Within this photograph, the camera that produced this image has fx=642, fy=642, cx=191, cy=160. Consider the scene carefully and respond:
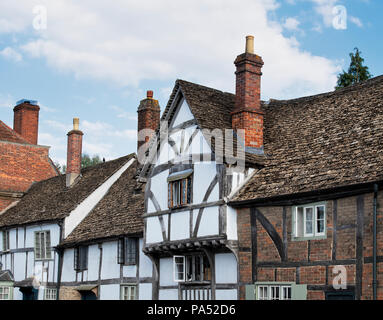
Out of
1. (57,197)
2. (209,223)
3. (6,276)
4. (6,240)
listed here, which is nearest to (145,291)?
(209,223)

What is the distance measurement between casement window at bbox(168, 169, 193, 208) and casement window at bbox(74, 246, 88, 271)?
773 cm

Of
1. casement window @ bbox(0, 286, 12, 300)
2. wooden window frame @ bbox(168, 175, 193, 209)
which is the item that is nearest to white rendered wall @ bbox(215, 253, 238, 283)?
wooden window frame @ bbox(168, 175, 193, 209)

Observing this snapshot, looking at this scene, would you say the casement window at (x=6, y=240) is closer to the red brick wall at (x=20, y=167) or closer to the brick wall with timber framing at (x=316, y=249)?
the red brick wall at (x=20, y=167)

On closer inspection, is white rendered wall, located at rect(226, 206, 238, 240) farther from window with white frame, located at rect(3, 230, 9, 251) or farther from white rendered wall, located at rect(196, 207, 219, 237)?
window with white frame, located at rect(3, 230, 9, 251)

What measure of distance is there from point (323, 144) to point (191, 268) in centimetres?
593

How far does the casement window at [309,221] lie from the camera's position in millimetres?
16734

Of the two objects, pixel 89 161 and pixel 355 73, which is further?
pixel 89 161

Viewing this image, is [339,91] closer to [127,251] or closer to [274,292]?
[274,292]

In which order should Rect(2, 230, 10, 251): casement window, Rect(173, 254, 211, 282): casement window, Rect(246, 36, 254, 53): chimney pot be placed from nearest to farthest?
Rect(173, 254, 211, 282): casement window
Rect(246, 36, 254, 53): chimney pot
Rect(2, 230, 10, 251): casement window

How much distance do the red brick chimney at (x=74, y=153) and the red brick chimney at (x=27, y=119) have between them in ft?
25.9

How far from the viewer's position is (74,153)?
33.8 meters

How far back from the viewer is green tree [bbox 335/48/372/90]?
37.0 m

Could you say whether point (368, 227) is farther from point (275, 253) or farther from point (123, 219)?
point (123, 219)
